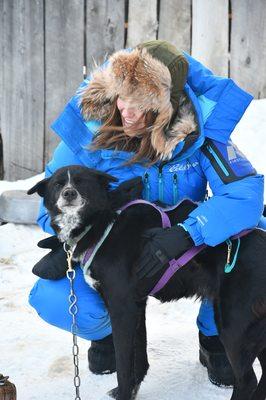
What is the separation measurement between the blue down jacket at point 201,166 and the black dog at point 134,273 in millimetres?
100

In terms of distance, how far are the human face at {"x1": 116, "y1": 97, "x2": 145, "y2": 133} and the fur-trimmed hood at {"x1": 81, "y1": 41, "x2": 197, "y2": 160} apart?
0.08 ft

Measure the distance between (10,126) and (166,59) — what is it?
11.0 feet

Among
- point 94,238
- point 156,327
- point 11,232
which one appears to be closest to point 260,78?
point 11,232

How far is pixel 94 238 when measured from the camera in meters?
2.67

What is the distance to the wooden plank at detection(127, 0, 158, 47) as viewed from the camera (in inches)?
215

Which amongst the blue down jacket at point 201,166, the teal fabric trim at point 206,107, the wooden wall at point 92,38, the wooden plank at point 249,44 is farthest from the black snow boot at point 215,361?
the wooden plank at point 249,44

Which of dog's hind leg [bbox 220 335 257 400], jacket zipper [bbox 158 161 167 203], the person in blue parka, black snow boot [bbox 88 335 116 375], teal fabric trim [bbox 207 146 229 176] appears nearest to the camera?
dog's hind leg [bbox 220 335 257 400]

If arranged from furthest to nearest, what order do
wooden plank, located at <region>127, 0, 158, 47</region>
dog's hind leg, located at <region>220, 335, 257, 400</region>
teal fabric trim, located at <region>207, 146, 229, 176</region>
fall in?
wooden plank, located at <region>127, 0, 158, 47</region>, teal fabric trim, located at <region>207, 146, 229, 176</region>, dog's hind leg, located at <region>220, 335, 257, 400</region>

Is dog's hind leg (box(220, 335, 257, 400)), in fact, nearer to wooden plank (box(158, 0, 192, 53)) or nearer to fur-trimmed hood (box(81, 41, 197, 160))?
fur-trimmed hood (box(81, 41, 197, 160))

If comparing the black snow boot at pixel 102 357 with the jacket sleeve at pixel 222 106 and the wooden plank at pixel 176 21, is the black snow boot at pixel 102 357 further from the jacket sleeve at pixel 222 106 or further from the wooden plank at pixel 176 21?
the wooden plank at pixel 176 21

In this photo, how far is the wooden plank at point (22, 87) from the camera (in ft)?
18.1

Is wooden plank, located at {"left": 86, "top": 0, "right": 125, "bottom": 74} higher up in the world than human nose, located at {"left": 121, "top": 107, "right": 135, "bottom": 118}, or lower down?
lower down

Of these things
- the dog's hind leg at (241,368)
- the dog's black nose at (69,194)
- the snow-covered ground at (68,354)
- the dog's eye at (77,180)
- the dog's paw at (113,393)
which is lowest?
the snow-covered ground at (68,354)

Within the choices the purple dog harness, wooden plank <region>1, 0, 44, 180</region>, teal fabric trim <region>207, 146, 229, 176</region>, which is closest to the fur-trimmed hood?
teal fabric trim <region>207, 146, 229, 176</region>
